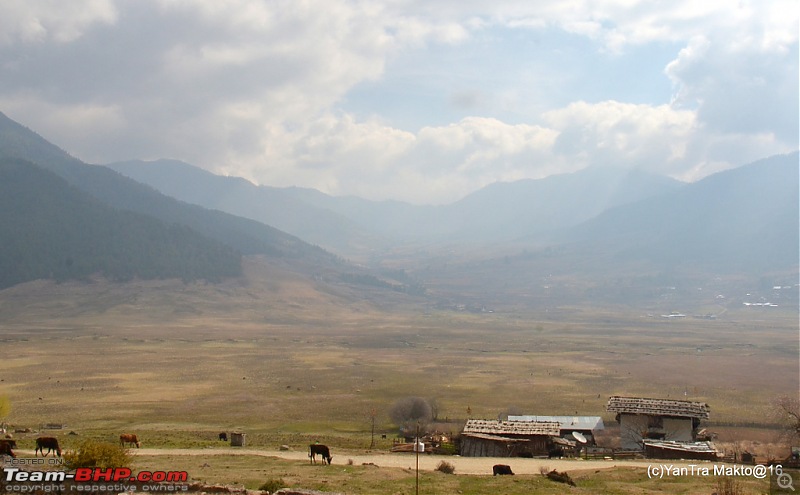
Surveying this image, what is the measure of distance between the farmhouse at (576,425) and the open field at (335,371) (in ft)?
5.46

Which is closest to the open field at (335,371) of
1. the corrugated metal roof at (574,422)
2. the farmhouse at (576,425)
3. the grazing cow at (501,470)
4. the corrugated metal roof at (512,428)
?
the corrugated metal roof at (574,422)

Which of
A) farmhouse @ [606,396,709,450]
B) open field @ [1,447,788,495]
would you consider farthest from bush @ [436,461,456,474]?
farmhouse @ [606,396,709,450]

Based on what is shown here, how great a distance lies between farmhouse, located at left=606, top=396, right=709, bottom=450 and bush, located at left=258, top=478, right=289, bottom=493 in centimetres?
2909

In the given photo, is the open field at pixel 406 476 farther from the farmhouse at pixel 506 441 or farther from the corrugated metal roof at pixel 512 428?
the corrugated metal roof at pixel 512 428

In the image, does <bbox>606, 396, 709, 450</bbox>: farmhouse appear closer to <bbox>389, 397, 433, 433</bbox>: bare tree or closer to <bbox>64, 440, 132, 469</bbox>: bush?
<bbox>389, 397, 433, 433</bbox>: bare tree

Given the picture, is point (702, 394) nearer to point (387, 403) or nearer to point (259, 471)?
point (387, 403)

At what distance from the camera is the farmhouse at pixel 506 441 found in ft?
131

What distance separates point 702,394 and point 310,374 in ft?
167

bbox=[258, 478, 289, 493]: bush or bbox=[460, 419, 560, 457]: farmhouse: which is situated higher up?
bbox=[258, 478, 289, 493]: bush

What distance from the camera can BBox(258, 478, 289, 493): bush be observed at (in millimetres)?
23766

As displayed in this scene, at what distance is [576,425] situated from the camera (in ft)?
166

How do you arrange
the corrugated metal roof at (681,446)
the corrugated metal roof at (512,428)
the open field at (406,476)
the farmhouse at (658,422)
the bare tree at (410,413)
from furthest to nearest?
1. the bare tree at (410,413)
2. the farmhouse at (658,422)
3. the corrugated metal roof at (512,428)
4. the corrugated metal roof at (681,446)
5. the open field at (406,476)

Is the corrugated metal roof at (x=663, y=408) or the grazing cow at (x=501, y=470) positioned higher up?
the corrugated metal roof at (x=663, y=408)

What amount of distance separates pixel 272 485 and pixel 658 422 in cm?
3215
